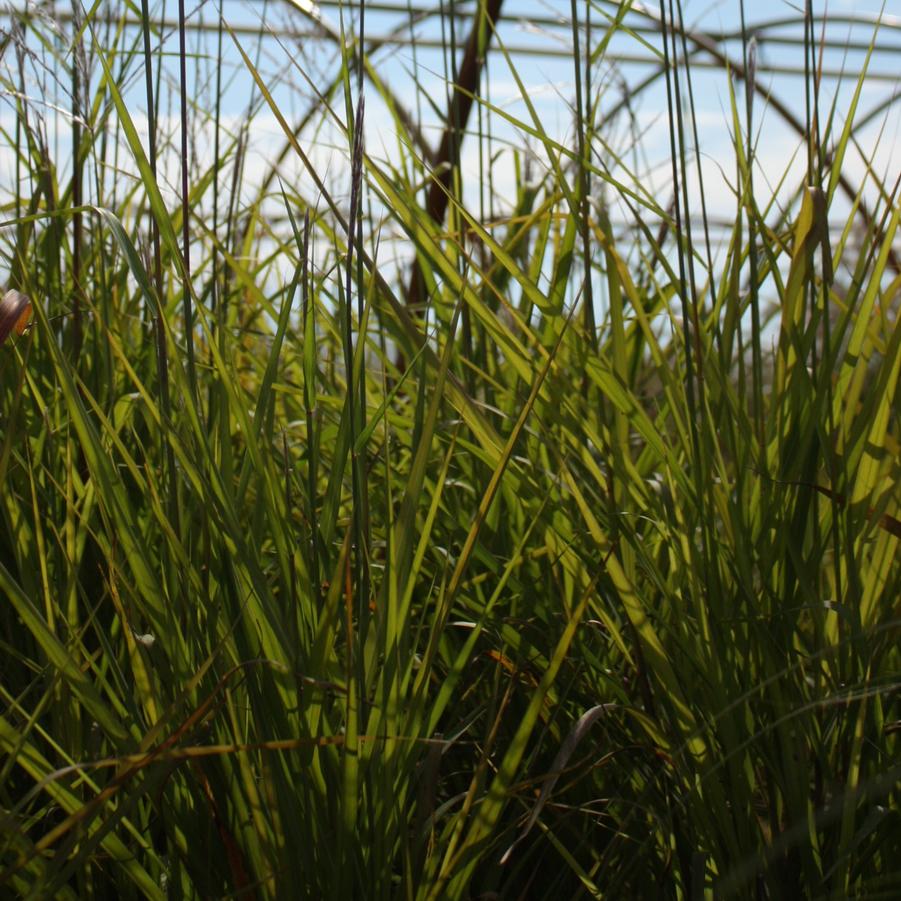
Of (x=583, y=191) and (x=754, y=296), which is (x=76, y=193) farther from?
(x=754, y=296)

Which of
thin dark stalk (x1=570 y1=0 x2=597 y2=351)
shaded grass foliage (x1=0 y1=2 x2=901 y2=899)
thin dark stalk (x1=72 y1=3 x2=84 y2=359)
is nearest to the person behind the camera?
shaded grass foliage (x1=0 y1=2 x2=901 y2=899)

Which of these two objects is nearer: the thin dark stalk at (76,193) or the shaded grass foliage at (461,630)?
the shaded grass foliage at (461,630)

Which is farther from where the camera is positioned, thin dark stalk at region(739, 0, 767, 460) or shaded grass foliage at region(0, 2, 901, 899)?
thin dark stalk at region(739, 0, 767, 460)

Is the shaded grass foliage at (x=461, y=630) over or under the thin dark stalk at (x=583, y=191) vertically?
under

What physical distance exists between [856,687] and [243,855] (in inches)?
14.7

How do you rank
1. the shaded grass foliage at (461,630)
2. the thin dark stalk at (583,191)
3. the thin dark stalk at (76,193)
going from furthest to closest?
the thin dark stalk at (76,193) < the thin dark stalk at (583,191) < the shaded grass foliage at (461,630)

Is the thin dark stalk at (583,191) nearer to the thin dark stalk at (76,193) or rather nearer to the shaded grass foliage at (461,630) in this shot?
the shaded grass foliage at (461,630)

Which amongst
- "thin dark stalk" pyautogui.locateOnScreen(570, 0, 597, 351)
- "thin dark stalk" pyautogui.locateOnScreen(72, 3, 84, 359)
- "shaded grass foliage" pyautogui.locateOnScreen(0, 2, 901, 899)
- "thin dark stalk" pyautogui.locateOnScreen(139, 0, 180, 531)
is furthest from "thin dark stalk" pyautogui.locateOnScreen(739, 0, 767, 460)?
"thin dark stalk" pyautogui.locateOnScreen(72, 3, 84, 359)

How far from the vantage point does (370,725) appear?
1.91 feet

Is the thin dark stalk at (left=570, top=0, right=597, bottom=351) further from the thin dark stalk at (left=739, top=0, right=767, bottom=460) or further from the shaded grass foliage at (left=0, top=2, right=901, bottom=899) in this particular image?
the thin dark stalk at (left=739, top=0, right=767, bottom=460)

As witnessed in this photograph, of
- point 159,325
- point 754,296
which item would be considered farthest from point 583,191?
point 159,325

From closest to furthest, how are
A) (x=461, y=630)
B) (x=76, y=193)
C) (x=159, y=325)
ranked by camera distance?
(x=159, y=325) → (x=461, y=630) → (x=76, y=193)

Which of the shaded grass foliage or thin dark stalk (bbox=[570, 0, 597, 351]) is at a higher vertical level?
thin dark stalk (bbox=[570, 0, 597, 351])

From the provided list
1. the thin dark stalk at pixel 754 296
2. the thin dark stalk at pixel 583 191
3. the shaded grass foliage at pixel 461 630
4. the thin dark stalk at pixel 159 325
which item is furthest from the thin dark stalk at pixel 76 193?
the thin dark stalk at pixel 754 296
